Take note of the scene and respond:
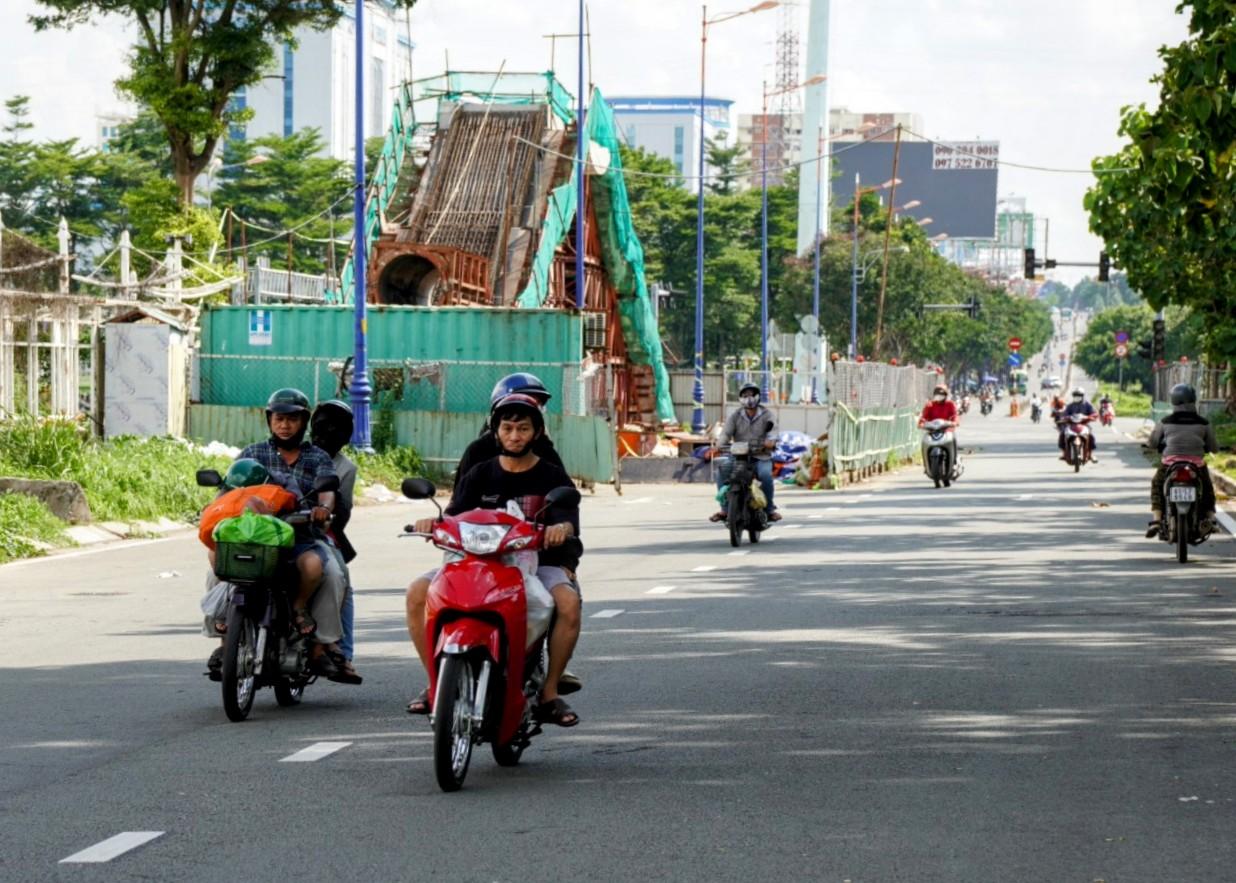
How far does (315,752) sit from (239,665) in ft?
2.96

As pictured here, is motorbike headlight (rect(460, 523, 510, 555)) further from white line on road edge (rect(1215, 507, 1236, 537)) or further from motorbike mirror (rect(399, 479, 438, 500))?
white line on road edge (rect(1215, 507, 1236, 537))

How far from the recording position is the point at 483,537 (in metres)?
7.43

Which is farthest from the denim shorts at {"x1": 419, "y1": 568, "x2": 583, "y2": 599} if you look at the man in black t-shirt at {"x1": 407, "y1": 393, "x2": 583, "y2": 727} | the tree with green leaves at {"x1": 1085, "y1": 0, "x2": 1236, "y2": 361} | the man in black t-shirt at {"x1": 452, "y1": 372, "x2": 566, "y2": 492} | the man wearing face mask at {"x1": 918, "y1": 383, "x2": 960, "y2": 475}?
the man wearing face mask at {"x1": 918, "y1": 383, "x2": 960, "y2": 475}

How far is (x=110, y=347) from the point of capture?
32.2 meters

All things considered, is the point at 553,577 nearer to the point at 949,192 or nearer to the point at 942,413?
the point at 942,413

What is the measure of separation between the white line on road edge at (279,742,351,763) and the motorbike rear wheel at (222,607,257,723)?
627mm

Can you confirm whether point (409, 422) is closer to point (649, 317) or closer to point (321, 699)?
point (649, 317)

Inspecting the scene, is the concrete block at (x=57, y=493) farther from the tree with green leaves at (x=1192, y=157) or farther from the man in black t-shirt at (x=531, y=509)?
the man in black t-shirt at (x=531, y=509)

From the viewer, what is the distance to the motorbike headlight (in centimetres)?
741

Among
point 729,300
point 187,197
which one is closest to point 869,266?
point 729,300

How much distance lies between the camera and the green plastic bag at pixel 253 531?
8.94 metres

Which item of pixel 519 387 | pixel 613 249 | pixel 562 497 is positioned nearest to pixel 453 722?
pixel 562 497

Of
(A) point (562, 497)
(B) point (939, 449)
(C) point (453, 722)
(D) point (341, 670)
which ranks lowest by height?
(B) point (939, 449)

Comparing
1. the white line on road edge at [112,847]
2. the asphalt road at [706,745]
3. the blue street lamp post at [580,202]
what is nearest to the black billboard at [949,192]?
the blue street lamp post at [580,202]
